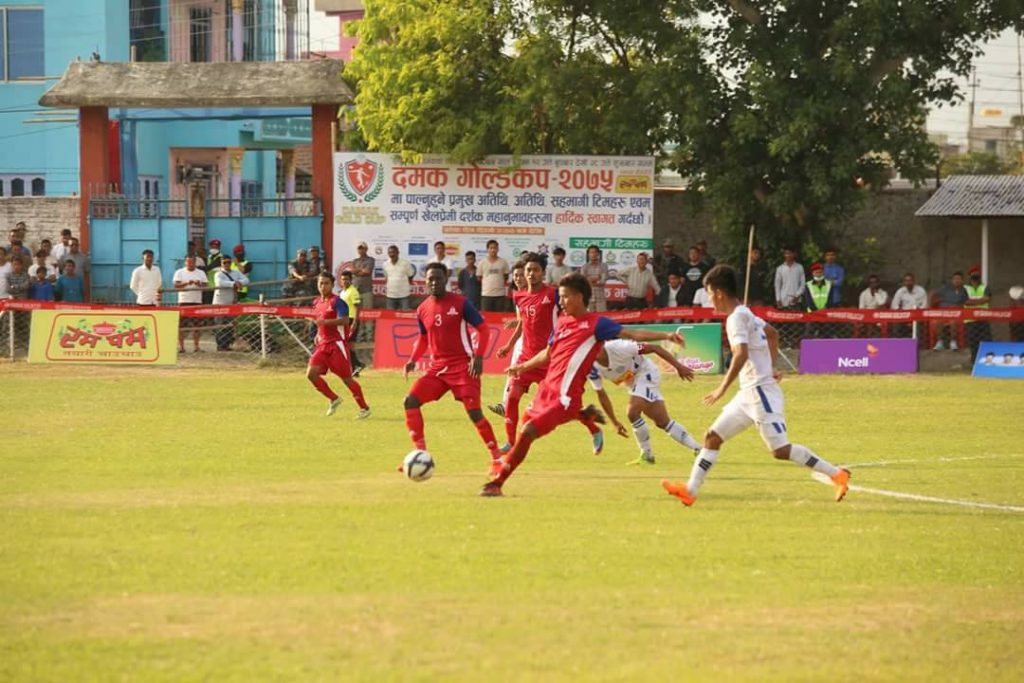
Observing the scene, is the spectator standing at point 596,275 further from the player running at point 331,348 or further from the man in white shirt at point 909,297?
the player running at point 331,348

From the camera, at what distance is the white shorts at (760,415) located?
1255 cm

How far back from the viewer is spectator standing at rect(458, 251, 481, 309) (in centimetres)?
3177

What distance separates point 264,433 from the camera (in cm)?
1927

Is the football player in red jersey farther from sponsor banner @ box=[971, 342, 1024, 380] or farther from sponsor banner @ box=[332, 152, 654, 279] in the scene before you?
sponsor banner @ box=[332, 152, 654, 279]

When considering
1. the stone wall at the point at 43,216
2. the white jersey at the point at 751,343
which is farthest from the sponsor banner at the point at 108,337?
the white jersey at the point at 751,343

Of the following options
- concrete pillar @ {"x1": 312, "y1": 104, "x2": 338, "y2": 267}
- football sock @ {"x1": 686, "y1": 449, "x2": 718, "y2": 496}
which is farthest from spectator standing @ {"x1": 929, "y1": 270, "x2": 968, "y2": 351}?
football sock @ {"x1": 686, "y1": 449, "x2": 718, "y2": 496}

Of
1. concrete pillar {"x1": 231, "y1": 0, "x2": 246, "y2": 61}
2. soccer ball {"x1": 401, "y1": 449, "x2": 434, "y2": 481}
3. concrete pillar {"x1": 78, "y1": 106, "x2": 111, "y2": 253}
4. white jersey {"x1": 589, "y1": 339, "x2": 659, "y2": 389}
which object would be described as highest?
concrete pillar {"x1": 231, "y1": 0, "x2": 246, "y2": 61}

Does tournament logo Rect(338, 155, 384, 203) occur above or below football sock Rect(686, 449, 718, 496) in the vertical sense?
above

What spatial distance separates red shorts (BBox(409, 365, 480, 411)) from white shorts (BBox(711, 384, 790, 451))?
10.7 feet

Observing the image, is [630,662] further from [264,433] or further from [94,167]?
[94,167]

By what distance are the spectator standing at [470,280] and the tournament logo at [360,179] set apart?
9.06 feet

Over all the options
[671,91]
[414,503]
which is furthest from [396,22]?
[414,503]

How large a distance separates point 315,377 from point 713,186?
44.2ft

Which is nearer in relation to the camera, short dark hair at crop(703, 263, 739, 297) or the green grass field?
the green grass field
